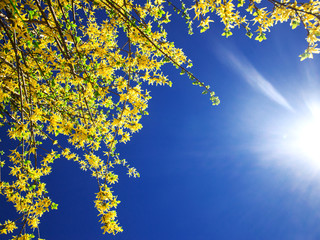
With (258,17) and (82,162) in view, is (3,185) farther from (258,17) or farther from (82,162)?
(258,17)

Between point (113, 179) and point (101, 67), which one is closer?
point (101, 67)

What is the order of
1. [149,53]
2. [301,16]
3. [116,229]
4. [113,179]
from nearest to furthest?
[301,16] → [116,229] → [113,179] → [149,53]

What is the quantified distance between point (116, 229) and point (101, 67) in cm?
177

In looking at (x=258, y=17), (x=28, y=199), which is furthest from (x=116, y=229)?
(x=258, y=17)

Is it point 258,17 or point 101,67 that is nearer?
point 258,17

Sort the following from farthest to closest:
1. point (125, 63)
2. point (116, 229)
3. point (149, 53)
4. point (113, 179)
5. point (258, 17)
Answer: point (149, 53)
point (113, 179)
point (125, 63)
point (116, 229)
point (258, 17)

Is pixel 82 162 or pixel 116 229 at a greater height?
pixel 82 162

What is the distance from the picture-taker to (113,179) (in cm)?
247

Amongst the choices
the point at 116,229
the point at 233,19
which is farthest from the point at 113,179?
the point at 233,19

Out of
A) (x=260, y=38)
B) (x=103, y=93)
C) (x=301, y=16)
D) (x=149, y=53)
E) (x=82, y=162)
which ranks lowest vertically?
(x=82, y=162)

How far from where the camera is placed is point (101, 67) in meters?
2.24

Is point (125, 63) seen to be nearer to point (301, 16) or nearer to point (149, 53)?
point (149, 53)

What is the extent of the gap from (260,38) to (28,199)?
3.14 meters

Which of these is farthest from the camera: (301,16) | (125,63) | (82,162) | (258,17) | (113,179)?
(82,162)
